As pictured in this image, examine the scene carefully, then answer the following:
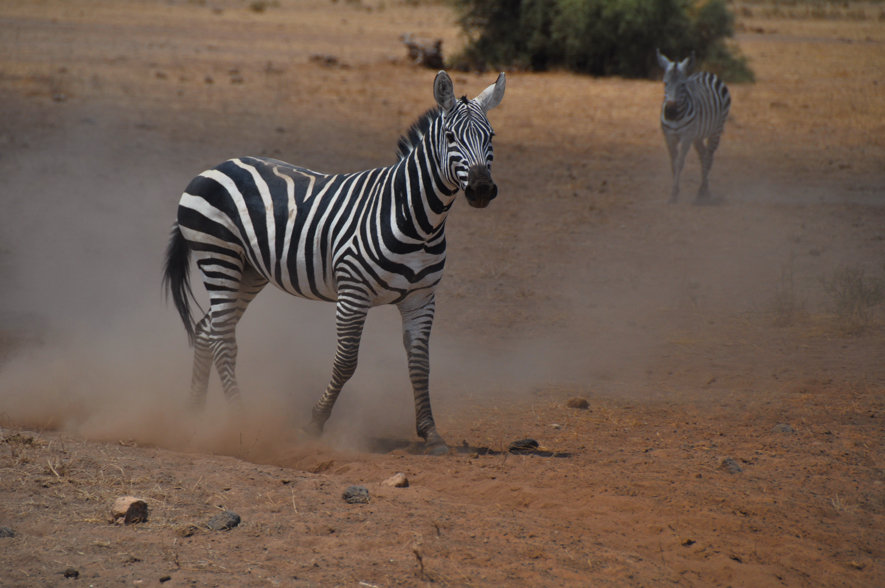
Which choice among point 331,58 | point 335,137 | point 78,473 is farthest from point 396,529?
point 331,58

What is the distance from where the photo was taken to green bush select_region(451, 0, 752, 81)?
19.0m

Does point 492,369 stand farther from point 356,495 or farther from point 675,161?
point 675,161

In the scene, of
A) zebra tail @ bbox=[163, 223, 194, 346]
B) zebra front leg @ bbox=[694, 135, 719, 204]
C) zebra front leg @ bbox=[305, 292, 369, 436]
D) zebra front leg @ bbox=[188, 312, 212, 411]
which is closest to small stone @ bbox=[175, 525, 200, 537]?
zebra front leg @ bbox=[305, 292, 369, 436]

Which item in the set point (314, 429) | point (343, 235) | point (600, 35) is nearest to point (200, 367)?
point (314, 429)

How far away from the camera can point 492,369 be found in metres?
6.54

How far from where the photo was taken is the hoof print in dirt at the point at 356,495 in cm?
396

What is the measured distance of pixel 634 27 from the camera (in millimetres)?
18859

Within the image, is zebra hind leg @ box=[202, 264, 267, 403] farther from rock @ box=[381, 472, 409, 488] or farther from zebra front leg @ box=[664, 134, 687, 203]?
zebra front leg @ box=[664, 134, 687, 203]

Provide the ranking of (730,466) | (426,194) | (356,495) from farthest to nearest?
(426,194), (730,466), (356,495)

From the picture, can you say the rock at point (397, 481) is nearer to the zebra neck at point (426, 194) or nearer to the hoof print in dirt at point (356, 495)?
the hoof print in dirt at point (356, 495)

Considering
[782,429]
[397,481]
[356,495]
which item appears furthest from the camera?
[782,429]

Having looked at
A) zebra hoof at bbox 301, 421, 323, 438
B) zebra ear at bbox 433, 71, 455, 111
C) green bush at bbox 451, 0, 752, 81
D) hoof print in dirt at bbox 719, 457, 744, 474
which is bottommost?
zebra hoof at bbox 301, 421, 323, 438

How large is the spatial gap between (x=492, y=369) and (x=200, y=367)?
84.7 inches

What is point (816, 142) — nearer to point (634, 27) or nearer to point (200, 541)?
point (634, 27)
